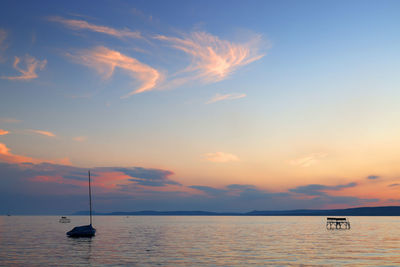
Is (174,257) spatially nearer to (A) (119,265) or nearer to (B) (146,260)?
(B) (146,260)

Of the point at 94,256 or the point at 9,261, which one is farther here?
the point at 94,256

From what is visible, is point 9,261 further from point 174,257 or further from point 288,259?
point 288,259

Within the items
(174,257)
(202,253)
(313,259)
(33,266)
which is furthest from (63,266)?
(313,259)

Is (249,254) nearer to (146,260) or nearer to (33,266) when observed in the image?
(146,260)

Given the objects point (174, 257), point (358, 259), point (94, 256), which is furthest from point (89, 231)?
point (358, 259)

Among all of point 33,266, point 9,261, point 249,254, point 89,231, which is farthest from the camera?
point 89,231

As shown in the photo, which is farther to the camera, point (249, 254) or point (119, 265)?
point (249, 254)

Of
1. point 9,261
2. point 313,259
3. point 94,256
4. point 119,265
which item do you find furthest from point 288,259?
point 9,261

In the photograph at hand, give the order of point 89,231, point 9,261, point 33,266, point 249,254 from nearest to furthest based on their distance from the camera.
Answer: point 33,266, point 9,261, point 249,254, point 89,231

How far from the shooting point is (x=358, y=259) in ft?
181

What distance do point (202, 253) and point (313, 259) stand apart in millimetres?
17614

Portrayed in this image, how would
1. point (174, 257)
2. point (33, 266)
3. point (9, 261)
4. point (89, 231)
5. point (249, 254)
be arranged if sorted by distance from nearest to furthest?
point (33, 266) → point (9, 261) → point (174, 257) → point (249, 254) → point (89, 231)

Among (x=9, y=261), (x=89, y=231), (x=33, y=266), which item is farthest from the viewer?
(x=89, y=231)

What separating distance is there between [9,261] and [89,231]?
4889cm
